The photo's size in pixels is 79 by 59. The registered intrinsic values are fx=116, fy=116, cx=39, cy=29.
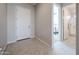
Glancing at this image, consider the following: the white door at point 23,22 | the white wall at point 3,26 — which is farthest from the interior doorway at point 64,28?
the white wall at point 3,26

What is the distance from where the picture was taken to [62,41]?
2010 millimetres

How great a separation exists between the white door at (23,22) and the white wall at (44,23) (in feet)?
0.46

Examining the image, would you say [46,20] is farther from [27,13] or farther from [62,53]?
[62,53]

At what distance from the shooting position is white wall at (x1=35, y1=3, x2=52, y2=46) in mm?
1994

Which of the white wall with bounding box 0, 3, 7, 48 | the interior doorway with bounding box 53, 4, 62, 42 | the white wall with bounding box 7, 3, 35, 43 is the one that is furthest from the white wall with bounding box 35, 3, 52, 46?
the white wall with bounding box 0, 3, 7, 48

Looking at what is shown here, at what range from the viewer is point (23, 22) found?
201 cm

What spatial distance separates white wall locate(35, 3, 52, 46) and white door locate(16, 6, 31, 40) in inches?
5.6

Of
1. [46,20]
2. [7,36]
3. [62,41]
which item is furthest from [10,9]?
[62,41]

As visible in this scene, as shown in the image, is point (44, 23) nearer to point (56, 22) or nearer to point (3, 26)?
point (56, 22)

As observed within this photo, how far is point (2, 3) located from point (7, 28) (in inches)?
16.6

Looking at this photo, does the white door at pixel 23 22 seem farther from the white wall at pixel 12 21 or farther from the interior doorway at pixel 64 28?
the interior doorway at pixel 64 28

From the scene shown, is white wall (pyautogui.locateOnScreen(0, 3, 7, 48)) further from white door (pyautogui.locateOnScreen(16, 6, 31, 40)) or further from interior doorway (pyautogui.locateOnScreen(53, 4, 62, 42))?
interior doorway (pyautogui.locateOnScreen(53, 4, 62, 42))

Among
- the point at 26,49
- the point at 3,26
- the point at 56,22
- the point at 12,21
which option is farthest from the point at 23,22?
the point at 56,22

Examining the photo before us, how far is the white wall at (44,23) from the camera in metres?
1.99
